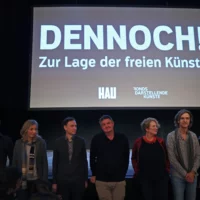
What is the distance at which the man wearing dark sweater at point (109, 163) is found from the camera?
2402 millimetres

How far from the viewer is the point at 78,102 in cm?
401

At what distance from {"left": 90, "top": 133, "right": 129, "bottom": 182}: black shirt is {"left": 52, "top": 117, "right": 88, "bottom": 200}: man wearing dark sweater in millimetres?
110

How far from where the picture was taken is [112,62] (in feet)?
13.3

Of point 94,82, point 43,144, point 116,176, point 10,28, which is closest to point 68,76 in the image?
point 94,82

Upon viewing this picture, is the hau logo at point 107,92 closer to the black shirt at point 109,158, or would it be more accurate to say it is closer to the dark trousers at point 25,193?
the black shirt at point 109,158

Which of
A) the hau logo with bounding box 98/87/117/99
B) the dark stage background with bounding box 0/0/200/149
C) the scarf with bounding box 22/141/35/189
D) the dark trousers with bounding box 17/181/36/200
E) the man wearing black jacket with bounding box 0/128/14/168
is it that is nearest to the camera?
the dark trousers with bounding box 17/181/36/200

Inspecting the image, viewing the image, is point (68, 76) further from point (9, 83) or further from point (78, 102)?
point (9, 83)

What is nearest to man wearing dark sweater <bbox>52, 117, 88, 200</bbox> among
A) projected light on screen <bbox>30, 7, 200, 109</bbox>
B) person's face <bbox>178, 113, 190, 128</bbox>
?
person's face <bbox>178, 113, 190, 128</bbox>

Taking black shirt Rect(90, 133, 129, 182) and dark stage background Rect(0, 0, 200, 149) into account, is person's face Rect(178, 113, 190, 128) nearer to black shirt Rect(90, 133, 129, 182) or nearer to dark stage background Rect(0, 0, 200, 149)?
black shirt Rect(90, 133, 129, 182)

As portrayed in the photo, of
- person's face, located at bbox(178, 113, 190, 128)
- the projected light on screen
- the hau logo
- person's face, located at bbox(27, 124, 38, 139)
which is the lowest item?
person's face, located at bbox(27, 124, 38, 139)

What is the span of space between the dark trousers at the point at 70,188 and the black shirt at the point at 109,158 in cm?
19

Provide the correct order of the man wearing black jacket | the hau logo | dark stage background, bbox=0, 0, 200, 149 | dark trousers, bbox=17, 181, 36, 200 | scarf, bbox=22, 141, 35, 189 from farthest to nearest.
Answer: dark stage background, bbox=0, 0, 200, 149, the hau logo, the man wearing black jacket, scarf, bbox=22, 141, 35, 189, dark trousers, bbox=17, 181, 36, 200

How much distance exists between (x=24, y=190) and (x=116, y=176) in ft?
2.59

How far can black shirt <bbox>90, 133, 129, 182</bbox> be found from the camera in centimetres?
240
